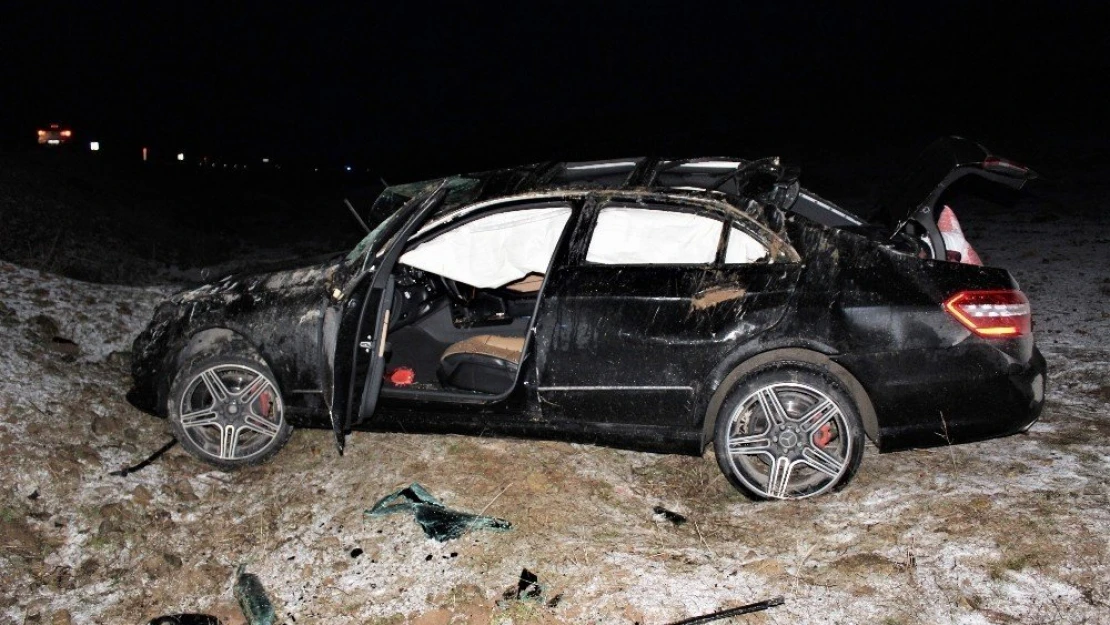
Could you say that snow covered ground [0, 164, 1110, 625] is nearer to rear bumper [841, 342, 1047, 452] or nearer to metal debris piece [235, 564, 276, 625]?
metal debris piece [235, 564, 276, 625]

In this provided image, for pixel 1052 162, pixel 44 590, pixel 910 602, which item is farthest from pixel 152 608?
pixel 1052 162

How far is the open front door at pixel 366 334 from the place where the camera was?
13.8ft

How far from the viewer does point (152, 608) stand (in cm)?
371

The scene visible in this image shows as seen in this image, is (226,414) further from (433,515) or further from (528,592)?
(528,592)

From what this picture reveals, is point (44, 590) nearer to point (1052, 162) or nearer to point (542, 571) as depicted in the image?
point (542, 571)

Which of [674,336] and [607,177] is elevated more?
[607,177]

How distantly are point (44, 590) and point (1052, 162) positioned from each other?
51.7ft

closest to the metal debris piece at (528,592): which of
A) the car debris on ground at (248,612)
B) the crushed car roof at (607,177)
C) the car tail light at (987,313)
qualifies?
the car debris on ground at (248,612)

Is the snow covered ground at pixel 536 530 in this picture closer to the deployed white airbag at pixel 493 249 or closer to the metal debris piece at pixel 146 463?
the metal debris piece at pixel 146 463

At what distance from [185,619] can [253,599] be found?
286 millimetres

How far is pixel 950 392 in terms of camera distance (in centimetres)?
392

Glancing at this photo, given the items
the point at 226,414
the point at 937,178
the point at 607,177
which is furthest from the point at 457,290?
the point at 937,178

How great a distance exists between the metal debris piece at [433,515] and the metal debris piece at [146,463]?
1.54m

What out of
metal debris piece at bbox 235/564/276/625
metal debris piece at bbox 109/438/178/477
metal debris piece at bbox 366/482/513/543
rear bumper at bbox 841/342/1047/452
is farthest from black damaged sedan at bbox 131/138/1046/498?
metal debris piece at bbox 235/564/276/625
